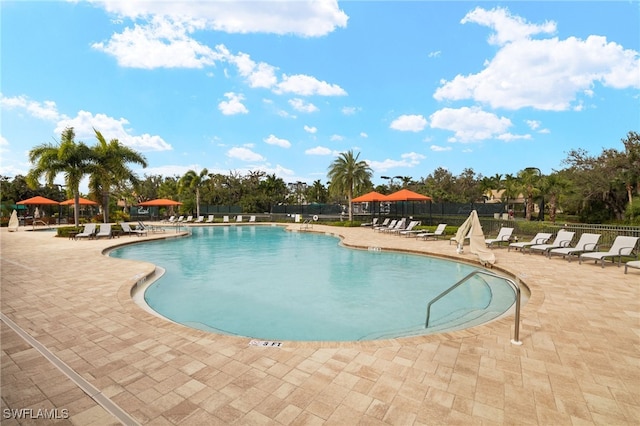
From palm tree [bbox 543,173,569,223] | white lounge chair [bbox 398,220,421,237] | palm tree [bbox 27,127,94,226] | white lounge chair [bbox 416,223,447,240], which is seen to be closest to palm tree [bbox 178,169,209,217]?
palm tree [bbox 27,127,94,226]

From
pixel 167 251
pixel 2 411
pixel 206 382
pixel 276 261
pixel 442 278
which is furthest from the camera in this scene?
pixel 167 251

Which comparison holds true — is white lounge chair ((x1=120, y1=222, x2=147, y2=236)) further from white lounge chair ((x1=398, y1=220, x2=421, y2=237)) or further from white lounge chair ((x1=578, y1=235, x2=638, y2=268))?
white lounge chair ((x1=578, y1=235, x2=638, y2=268))

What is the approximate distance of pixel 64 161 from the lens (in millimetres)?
15742

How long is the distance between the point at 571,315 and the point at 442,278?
374 centimetres

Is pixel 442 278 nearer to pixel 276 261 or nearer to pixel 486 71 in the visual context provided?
pixel 276 261

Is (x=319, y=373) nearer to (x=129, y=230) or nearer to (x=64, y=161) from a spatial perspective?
(x=129, y=230)

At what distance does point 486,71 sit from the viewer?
54.2ft

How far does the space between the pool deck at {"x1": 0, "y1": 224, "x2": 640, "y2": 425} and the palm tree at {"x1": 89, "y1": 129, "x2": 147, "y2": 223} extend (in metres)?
14.4

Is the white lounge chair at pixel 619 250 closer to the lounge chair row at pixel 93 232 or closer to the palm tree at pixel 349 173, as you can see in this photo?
the palm tree at pixel 349 173

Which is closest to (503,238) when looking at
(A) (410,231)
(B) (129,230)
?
(A) (410,231)

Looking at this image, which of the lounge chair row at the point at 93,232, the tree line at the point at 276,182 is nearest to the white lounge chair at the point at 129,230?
the lounge chair row at the point at 93,232

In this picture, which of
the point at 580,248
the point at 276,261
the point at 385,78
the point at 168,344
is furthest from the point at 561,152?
the point at 168,344

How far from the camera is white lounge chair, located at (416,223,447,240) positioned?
47.7ft

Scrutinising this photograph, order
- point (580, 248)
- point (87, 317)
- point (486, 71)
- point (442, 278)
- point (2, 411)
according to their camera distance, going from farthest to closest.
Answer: point (486, 71) < point (580, 248) < point (442, 278) < point (87, 317) < point (2, 411)
